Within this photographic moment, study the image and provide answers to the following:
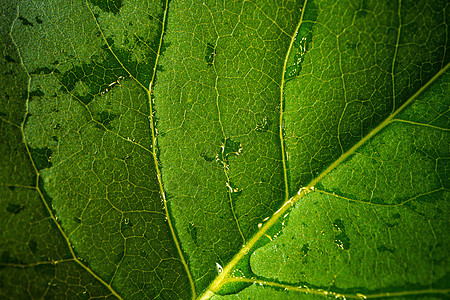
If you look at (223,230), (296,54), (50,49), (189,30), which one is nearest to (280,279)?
(223,230)

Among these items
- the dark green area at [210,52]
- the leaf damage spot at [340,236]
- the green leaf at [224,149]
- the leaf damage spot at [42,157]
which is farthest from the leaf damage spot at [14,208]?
the leaf damage spot at [340,236]

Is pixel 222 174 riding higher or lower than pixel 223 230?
higher

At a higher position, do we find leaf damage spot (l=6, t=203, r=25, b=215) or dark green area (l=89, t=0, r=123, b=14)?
dark green area (l=89, t=0, r=123, b=14)

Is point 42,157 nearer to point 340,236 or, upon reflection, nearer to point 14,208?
point 14,208

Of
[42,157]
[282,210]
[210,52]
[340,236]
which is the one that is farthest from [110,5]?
[340,236]

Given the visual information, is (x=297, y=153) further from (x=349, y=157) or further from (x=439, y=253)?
(x=439, y=253)

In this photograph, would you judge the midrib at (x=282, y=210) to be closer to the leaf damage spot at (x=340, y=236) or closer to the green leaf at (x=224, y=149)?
the green leaf at (x=224, y=149)

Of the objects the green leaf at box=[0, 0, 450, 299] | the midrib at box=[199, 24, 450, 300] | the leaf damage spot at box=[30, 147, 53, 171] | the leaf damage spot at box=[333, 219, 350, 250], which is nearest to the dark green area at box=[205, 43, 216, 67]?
the green leaf at box=[0, 0, 450, 299]

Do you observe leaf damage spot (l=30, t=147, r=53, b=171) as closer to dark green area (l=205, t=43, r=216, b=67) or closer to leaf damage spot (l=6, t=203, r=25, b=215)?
leaf damage spot (l=6, t=203, r=25, b=215)
